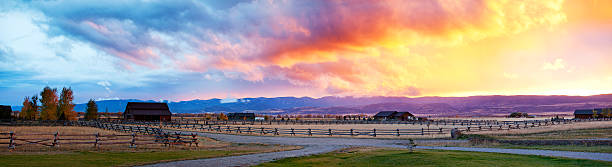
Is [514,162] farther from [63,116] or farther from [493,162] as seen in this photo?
[63,116]

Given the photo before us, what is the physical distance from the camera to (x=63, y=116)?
307 ft

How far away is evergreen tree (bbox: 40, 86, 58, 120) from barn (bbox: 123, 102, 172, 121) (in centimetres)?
1751

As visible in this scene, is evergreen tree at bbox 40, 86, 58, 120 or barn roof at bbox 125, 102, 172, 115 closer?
evergreen tree at bbox 40, 86, 58, 120

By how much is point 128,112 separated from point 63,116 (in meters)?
16.3

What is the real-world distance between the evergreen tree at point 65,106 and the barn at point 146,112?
14.0 meters

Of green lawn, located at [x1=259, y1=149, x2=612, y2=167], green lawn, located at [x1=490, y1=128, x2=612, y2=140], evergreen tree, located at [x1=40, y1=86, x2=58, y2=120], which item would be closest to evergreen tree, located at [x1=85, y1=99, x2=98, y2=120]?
evergreen tree, located at [x1=40, y1=86, x2=58, y2=120]

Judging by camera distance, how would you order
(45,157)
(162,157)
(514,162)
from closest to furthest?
(514,162) → (45,157) → (162,157)

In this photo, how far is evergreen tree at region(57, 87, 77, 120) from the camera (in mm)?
92938

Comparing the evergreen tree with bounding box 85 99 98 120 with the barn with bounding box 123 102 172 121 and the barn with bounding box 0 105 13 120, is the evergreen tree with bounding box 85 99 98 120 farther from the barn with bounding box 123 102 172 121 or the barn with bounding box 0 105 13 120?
the barn with bounding box 0 105 13 120

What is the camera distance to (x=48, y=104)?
9125cm

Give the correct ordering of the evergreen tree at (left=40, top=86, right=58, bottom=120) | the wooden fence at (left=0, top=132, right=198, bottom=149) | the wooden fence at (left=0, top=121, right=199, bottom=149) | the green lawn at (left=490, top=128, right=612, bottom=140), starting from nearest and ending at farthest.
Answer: the wooden fence at (left=0, top=132, right=198, bottom=149) → the wooden fence at (left=0, top=121, right=199, bottom=149) → the green lawn at (left=490, top=128, right=612, bottom=140) → the evergreen tree at (left=40, top=86, right=58, bottom=120)

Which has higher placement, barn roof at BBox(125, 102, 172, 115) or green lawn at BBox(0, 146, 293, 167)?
barn roof at BBox(125, 102, 172, 115)

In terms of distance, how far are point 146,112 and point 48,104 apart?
21.6m

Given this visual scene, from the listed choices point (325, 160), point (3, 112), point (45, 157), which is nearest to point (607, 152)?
point (325, 160)
